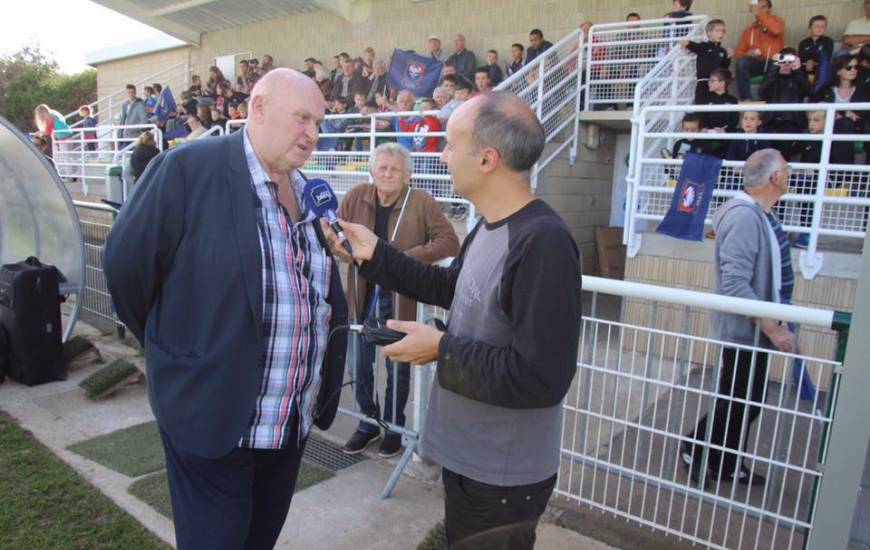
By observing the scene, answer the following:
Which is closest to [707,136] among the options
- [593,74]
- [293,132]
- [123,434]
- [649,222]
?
[649,222]

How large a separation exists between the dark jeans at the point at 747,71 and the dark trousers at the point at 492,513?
777 cm

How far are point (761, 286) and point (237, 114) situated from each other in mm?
Answer: 11270

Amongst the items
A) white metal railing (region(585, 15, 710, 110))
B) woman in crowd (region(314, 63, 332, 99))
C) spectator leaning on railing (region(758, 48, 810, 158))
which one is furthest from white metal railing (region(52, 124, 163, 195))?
spectator leaning on railing (region(758, 48, 810, 158))

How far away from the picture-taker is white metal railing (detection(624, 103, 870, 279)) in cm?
520

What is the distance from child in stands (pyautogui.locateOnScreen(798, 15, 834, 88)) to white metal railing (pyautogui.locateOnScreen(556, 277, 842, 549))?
17.6 ft

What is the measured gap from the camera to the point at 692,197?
589 cm

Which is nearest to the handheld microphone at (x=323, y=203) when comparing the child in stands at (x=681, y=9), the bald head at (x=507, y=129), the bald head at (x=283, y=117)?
the bald head at (x=283, y=117)

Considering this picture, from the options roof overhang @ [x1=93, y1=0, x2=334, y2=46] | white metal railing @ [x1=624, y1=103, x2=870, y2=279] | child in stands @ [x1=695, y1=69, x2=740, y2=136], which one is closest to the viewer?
white metal railing @ [x1=624, y1=103, x2=870, y2=279]

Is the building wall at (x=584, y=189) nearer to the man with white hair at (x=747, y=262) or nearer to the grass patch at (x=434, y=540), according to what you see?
the man with white hair at (x=747, y=262)

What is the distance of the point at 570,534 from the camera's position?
3.02m

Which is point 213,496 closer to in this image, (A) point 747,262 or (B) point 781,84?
(A) point 747,262

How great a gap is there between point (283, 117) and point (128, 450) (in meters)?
2.88

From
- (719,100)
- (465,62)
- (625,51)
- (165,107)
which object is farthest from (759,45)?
(165,107)

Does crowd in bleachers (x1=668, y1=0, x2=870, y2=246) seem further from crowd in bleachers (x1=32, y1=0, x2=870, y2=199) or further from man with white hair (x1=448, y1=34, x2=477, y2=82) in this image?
man with white hair (x1=448, y1=34, x2=477, y2=82)
